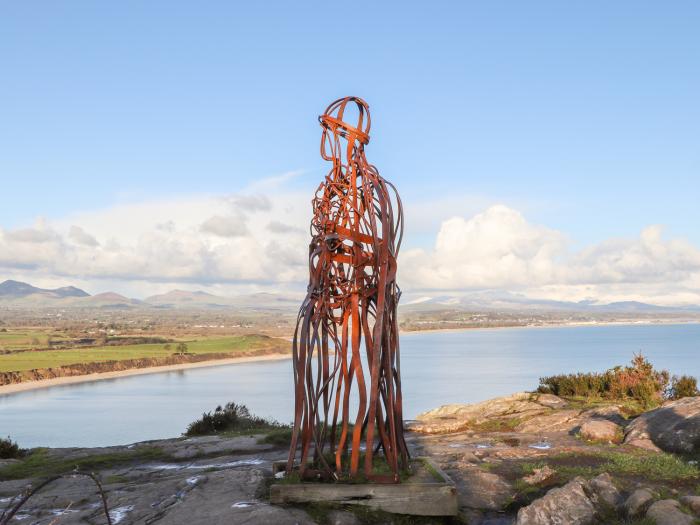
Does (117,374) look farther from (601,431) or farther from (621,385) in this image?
(601,431)

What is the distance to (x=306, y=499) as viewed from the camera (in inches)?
274

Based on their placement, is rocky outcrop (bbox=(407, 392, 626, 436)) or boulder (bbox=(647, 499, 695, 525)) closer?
boulder (bbox=(647, 499, 695, 525))

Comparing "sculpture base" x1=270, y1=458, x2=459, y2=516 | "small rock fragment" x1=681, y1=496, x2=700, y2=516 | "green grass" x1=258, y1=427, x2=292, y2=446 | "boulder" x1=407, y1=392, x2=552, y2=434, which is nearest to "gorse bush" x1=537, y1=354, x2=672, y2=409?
"boulder" x1=407, y1=392, x2=552, y2=434

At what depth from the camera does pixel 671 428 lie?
9.83 m

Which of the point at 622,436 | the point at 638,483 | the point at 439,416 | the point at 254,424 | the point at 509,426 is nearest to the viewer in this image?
the point at 638,483

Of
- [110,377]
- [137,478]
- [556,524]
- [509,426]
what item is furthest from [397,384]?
[110,377]

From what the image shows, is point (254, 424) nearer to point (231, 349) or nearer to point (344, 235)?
point (344, 235)

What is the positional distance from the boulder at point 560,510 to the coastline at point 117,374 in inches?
1991

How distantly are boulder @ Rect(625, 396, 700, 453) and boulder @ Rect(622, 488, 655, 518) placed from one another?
3052 millimetres

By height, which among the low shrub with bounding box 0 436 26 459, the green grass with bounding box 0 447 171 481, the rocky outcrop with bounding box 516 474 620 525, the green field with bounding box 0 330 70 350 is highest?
the rocky outcrop with bounding box 516 474 620 525

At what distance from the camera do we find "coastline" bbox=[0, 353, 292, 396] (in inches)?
2030

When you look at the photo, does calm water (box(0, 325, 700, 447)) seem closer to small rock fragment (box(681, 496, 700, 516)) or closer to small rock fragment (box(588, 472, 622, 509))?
small rock fragment (box(588, 472, 622, 509))

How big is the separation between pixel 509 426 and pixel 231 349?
76.7m

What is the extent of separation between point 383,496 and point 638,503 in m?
2.55
